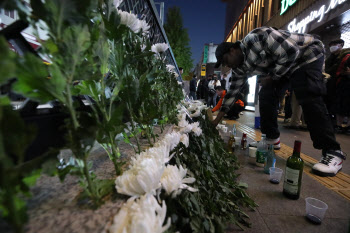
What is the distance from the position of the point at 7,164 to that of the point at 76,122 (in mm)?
200

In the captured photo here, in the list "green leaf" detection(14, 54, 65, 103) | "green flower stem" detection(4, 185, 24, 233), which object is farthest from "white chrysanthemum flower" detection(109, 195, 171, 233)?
"green leaf" detection(14, 54, 65, 103)

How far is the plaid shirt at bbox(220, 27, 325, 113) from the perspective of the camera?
7.15 ft

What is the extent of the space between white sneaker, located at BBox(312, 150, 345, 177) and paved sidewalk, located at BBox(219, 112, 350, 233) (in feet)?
0.50

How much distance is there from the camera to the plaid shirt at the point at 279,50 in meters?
2.18

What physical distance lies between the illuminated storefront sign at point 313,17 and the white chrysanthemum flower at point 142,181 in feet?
21.8

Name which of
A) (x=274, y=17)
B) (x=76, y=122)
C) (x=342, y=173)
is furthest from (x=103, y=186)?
(x=274, y=17)

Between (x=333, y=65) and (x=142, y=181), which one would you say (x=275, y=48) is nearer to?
(x=142, y=181)

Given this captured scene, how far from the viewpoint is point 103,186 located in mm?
637

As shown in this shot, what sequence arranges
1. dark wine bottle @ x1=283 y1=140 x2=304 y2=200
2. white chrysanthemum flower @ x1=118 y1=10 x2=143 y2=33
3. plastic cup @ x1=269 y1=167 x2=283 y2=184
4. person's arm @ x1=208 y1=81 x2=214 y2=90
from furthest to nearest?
person's arm @ x1=208 y1=81 x2=214 y2=90
plastic cup @ x1=269 y1=167 x2=283 y2=184
dark wine bottle @ x1=283 y1=140 x2=304 y2=200
white chrysanthemum flower @ x1=118 y1=10 x2=143 y2=33

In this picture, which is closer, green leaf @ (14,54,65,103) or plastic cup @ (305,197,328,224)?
green leaf @ (14,54,65,103)

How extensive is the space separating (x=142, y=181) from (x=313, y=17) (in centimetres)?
773

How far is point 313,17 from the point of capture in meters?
6.00

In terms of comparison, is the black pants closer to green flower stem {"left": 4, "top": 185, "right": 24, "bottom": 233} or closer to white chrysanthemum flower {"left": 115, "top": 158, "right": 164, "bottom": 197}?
white chrysanthemum flower {"left": 115, "top": 158, "right": 164, "bottom": 197}

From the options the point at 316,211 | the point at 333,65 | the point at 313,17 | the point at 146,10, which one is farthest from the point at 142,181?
the point at 313,17
